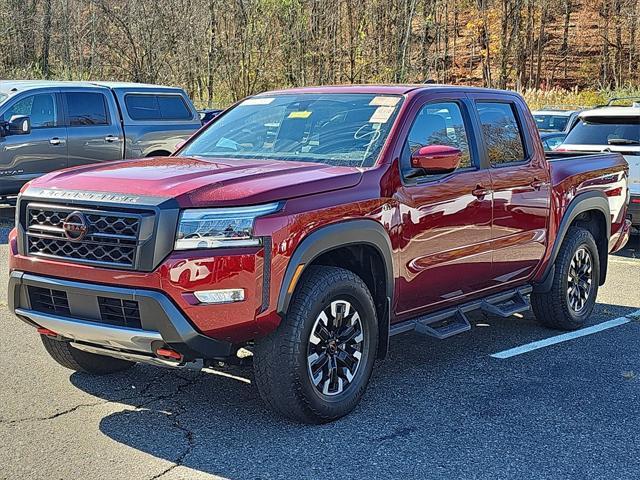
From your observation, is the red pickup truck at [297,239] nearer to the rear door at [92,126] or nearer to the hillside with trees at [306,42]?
the rear door at [92,126]

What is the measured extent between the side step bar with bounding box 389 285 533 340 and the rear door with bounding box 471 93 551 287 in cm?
14

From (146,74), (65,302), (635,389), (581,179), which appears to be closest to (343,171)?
(65,302)

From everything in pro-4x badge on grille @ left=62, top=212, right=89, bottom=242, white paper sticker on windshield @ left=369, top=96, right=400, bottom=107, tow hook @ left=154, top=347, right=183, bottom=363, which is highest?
white paper sticker on windshield @ left=369, top=96, right=400, bottom=107

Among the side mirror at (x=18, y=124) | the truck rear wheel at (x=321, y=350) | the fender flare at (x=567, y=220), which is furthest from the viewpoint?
the side mirror at (x=18, y=124)

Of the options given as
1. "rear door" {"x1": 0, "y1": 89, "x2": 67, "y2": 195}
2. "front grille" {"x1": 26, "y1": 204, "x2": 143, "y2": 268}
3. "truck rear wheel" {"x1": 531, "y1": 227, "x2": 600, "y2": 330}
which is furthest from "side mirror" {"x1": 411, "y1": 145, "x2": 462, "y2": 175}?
"rear door" {"x1": 0, "y1": 89, "x2": 67, "y2": 195}

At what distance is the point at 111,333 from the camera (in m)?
4.03

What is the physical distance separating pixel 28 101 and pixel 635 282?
8900 millimetres

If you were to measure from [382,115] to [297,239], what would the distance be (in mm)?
1337

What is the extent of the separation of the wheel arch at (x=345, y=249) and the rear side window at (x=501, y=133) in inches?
58.3

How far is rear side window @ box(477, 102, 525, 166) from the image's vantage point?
5.86 m

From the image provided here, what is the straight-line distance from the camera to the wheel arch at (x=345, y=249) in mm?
4168

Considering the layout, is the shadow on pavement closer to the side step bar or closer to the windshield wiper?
the side step bar

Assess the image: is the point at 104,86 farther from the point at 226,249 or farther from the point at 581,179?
the point at 226,249

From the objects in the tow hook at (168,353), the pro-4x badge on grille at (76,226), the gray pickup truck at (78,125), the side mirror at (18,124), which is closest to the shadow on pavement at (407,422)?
the tow hook at (168,353)
